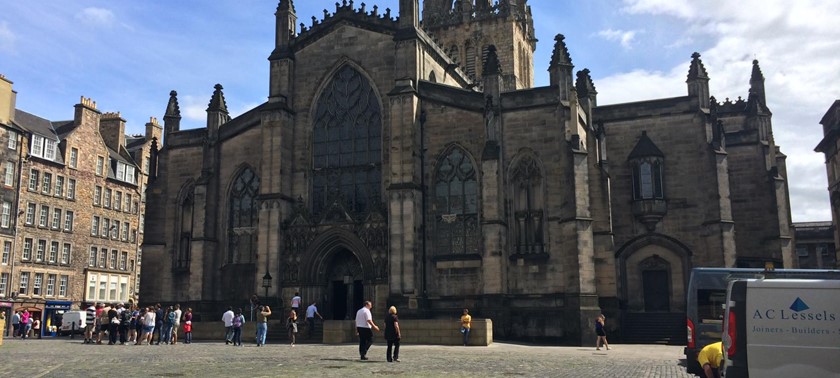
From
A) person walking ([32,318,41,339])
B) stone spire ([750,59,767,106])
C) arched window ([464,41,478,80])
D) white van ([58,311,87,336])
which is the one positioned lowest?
person walking ([32,318,41,339])

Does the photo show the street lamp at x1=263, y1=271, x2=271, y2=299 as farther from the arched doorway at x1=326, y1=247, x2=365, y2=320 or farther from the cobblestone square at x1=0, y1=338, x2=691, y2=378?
the cobblestone square at x1=0, y1=338, x2=691, y2=378

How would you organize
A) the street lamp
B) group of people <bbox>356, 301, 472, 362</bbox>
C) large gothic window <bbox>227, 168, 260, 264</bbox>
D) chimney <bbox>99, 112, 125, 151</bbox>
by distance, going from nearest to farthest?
group of people <bbox>356, 301, 472, 362</bbox>, the street lamp, large gothic window <bbox>227, 168, 260, 264</bbox>, chimney <bbox>99, 112, 125, 151</bbox>

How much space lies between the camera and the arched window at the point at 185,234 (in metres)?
36.4

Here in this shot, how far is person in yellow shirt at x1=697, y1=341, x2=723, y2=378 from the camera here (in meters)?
10.0

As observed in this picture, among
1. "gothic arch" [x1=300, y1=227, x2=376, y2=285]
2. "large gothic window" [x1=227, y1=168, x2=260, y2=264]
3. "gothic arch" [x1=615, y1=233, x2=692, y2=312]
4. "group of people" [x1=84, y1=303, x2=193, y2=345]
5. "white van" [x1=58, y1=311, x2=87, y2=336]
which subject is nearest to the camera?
"group of people" [x1=84, y1=303, x2=193, y2=345]

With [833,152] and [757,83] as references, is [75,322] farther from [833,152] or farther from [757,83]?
[833,152]

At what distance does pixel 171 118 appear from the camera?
125 ft

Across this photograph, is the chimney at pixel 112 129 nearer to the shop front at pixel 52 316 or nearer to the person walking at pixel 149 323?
the shop front at pixel 52 316

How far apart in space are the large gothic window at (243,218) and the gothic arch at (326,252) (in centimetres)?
346

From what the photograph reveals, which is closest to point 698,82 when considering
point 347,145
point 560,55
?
point 560,55

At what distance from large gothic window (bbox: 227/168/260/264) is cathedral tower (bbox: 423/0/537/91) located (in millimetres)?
18223

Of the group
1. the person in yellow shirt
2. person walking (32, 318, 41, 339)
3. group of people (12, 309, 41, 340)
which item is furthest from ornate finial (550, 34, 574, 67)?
person walking (32, 318, 41, 339)

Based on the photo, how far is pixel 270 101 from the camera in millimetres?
34969

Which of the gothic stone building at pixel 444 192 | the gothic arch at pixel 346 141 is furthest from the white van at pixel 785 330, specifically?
the gothic arch at pixel 346 141
